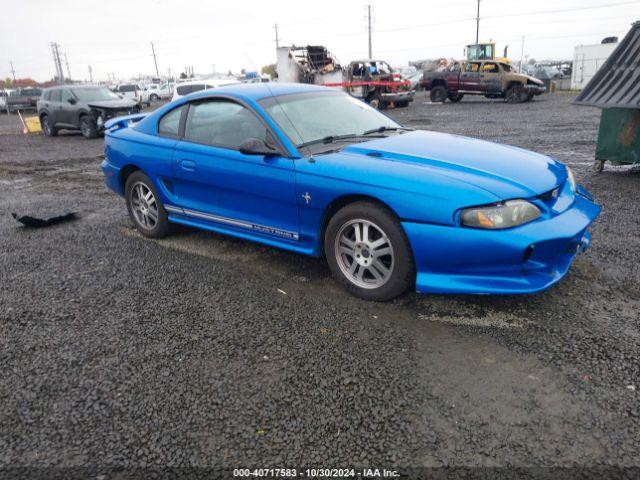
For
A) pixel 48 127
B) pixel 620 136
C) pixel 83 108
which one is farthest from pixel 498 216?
pixel 48 127

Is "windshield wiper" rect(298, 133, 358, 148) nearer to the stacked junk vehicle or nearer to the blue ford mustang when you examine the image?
the blue ford mustang

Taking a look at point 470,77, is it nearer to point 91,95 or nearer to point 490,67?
point 490,67

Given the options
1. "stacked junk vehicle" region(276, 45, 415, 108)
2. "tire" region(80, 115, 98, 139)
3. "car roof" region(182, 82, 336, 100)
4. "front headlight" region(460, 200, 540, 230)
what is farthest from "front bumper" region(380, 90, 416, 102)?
"front headlight" region(460, 200, 540, 230)

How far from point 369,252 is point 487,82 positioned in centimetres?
2138

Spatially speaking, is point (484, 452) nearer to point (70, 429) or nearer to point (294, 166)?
point (70, 429)

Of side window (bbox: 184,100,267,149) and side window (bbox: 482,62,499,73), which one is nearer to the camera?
side window (bbox: 184,100,267,149)

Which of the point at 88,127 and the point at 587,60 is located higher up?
the point at 587,60

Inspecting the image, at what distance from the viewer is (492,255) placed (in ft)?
9.88

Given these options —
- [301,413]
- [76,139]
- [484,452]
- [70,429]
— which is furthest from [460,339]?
[76,139]

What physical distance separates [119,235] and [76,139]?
12.2m

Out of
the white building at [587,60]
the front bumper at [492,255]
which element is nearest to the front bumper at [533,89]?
the white building at [587,60]

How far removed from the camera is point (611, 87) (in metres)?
7.00

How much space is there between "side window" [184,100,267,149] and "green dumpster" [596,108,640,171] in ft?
18.5

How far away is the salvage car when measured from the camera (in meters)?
15.1
